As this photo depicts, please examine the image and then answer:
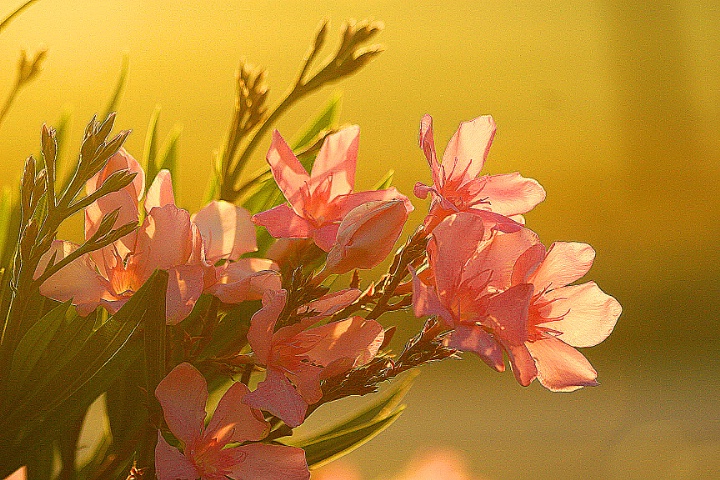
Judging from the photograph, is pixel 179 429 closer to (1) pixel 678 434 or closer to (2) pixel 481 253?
(2) pixel 481 253

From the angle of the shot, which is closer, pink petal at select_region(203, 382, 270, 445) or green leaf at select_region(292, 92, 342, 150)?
pink petal at select_region(203, 382, 270, 445)

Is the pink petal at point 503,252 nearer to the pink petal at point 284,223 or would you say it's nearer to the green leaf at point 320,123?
the pink petal at point 284,223

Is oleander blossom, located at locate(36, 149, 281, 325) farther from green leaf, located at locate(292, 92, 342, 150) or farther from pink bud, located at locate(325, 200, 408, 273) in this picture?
green leaf, located at locate(292, 92, 342, 150)

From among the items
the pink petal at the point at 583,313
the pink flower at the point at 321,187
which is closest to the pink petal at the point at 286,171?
the pink flower at the point at 321,187

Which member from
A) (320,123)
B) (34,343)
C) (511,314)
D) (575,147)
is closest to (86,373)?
(34,343)

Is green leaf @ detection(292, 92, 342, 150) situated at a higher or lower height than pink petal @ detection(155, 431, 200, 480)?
higher

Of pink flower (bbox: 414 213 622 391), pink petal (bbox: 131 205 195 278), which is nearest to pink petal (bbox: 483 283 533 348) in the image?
pink flower (bbox: 414 213 622 391)

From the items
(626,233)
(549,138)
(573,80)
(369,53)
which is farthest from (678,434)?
(369,53)
